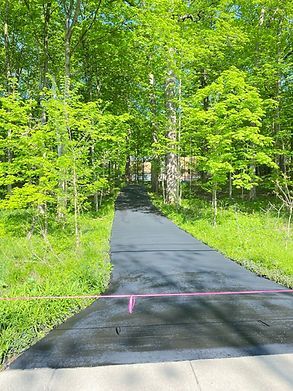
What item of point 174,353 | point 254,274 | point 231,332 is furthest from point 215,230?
point 174,353

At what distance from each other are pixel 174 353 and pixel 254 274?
2.36m

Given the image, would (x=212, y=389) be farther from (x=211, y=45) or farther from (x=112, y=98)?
(x=112, y=98)

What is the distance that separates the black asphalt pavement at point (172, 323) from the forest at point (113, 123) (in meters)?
0.28

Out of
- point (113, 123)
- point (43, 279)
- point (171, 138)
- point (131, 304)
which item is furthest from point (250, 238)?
point (113, 123)

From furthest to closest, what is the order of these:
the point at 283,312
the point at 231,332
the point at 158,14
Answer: the point at 158,14, the point at 283,312, the point at 231,332

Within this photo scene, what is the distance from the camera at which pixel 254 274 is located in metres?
4.27

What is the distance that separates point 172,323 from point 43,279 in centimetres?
185

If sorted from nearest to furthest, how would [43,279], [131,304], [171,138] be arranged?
1. [131,304]
2. [43,279]
3. [171,138]

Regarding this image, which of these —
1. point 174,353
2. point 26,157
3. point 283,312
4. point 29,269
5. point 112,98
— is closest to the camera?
point 174,353

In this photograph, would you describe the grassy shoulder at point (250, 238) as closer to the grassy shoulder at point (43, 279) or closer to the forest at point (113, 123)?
the forest at point (113, 123)

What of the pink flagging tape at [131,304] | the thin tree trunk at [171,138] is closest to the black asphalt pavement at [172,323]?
the pink flagging tape at [131,304]

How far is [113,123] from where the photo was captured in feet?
31.7

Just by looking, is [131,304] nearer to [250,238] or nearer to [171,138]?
[250,238]

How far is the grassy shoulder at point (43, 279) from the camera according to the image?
8.64 ft
